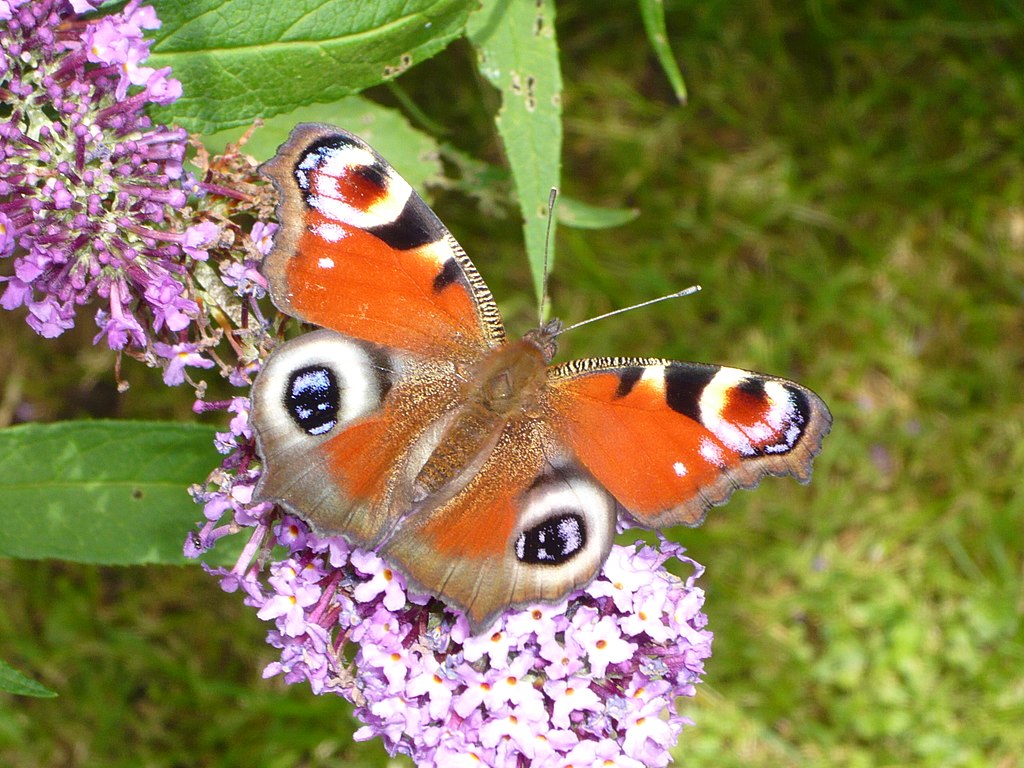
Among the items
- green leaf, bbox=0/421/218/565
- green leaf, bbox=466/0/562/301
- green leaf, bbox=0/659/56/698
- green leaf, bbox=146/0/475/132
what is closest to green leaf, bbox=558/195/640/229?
green leaf, bbox=466/0/562/301

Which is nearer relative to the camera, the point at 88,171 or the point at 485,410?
the point at 88,171

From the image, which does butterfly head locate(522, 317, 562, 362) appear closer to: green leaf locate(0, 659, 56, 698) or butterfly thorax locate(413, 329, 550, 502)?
butterfly thorax locate(413, 329, 550, 502)

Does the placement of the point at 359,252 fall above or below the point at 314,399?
above

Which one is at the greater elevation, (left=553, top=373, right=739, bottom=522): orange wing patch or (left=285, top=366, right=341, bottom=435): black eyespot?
(left=285, top=366, right=341, bottom=435): black eyespot

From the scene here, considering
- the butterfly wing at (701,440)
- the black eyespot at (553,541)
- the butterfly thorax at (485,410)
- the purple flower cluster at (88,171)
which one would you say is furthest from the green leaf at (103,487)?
the butterfly wing at (701,440)

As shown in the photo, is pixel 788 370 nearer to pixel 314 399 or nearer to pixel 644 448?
pixel 644 448

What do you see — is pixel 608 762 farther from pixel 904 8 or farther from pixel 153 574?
pixel 904 8

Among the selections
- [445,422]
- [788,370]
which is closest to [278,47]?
[445,422]
